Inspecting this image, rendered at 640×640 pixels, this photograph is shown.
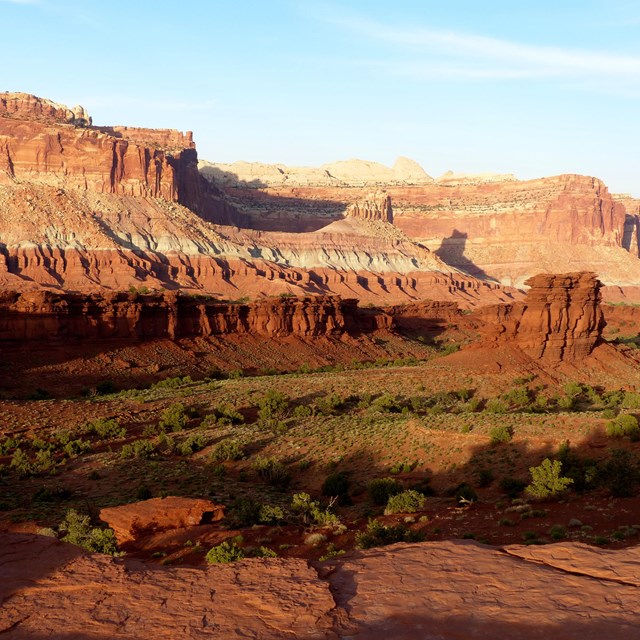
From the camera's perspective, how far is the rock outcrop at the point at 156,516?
18.1 metres

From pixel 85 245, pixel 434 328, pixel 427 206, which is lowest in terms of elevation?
pixel 434 328

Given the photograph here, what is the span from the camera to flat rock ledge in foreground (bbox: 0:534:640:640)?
9328mm

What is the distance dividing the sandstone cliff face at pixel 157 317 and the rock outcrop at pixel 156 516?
105 ft

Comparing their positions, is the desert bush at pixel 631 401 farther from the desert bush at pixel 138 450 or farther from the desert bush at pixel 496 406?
the desert bush at pixel 138 450

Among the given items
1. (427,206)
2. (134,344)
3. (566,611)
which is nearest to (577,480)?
(566,611)

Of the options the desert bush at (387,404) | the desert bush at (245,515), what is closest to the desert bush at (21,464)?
the desert bush at (245,515)

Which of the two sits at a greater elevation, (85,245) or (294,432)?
(85,245)

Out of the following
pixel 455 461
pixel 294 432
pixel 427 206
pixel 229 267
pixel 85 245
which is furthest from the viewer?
pixel 427 206

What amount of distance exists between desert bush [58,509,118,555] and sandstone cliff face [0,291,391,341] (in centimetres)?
3122

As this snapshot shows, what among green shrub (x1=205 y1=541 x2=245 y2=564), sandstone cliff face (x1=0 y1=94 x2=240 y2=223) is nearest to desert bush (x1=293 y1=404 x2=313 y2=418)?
green shrub (x1=205 y1=541 x2=245 y2=564)

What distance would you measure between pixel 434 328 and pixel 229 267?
143 ft

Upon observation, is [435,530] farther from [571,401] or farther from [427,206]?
[427,206]

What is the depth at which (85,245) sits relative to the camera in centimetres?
10488

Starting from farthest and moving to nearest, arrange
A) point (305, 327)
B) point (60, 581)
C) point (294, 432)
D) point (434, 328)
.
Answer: point (434, 328) < point (305, 327) < point (294, 432) < point (60, 581)
